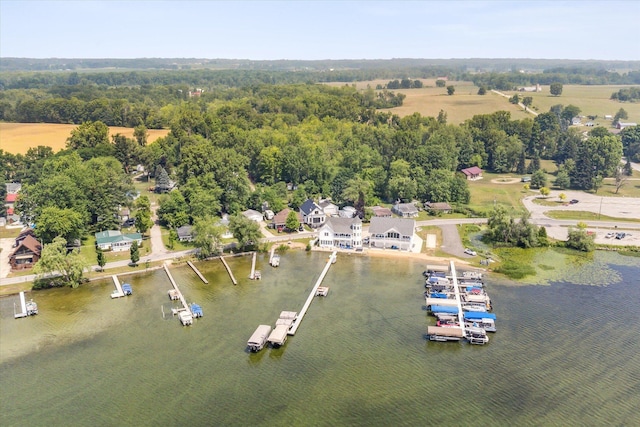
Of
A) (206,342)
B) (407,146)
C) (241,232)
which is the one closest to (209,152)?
(241,232)

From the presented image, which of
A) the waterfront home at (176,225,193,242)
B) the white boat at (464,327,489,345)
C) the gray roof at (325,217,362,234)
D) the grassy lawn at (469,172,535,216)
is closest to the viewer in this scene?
the white boat at (464,327,489,345)

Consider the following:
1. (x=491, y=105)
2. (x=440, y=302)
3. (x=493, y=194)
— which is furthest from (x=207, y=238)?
(x=491, y=105)

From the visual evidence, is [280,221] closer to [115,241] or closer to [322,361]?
[115,241]

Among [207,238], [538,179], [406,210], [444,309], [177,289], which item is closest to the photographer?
[444,309]

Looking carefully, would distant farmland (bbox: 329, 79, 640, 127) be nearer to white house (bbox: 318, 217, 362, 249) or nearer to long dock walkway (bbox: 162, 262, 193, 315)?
white house (bbox: 318, 217, 362, 249)

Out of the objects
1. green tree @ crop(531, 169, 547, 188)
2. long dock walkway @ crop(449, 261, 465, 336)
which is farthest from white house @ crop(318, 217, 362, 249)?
green tree @ crop(531, 169, 547, 188)

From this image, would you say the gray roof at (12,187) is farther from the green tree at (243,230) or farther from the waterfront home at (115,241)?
the green tree at (243,230)
